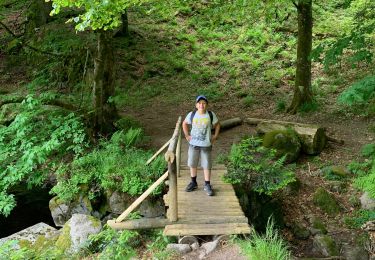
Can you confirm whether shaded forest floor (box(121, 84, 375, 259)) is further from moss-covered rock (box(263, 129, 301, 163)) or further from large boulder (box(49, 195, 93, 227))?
large boulder (box(49, 195, 93, 227))

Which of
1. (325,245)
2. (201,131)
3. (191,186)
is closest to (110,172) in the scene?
(191,186)

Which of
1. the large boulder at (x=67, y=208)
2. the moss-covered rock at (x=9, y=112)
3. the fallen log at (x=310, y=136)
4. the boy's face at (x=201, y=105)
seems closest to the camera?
the boy's face at (x=201, y=105)

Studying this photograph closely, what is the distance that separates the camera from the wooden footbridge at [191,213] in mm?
6652

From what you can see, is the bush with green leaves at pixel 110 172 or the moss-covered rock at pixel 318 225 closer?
the moss-covered rock at pixel 318 225

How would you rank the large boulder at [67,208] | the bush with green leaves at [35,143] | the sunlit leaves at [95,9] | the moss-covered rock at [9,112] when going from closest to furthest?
the sunlit leaves at [95,9], the large boulder at [67,208], the bush with green leaves at [35,143], the moss-covered rock at [9,112]

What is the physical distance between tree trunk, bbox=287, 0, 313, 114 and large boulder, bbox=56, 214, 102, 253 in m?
8.38

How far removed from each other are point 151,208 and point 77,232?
1600 mm

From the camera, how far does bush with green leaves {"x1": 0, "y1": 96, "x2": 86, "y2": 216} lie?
993 cm

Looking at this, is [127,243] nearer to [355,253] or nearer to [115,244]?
[115,244]

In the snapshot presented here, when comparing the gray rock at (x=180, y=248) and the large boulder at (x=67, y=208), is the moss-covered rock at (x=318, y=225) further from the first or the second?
the large boulder at (x=67, y=208)

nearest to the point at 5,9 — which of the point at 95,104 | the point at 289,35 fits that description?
the point at 95,104

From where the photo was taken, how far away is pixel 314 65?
60.6 ft

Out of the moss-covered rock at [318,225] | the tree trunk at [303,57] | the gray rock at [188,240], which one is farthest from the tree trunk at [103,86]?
the tree trunk at [303,57]

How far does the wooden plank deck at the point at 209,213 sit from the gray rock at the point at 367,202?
337cm
